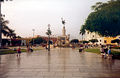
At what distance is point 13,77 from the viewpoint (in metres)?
7.21

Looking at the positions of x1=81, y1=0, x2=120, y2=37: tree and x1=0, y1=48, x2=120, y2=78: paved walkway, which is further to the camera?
x1=81, y1=0, x2=120, y2=37: tree

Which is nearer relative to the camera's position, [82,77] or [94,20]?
[82,77]

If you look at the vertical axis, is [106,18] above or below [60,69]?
above

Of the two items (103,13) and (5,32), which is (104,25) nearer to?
(103,13)

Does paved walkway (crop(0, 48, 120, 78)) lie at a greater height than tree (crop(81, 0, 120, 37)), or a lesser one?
lesser

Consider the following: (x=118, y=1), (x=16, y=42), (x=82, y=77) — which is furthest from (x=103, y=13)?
(x=16, y=42)

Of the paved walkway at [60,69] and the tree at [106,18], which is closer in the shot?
the paved walkway at [60,69]

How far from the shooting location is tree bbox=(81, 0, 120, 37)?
18.9 meters

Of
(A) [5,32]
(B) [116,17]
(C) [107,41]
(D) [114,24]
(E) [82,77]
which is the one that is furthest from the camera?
(C) [107,41]

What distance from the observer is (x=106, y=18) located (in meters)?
19.0

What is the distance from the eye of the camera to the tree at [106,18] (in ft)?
62.0

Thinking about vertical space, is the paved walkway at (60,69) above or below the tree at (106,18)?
below

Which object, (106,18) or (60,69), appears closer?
(60,69)

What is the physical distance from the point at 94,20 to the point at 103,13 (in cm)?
141
